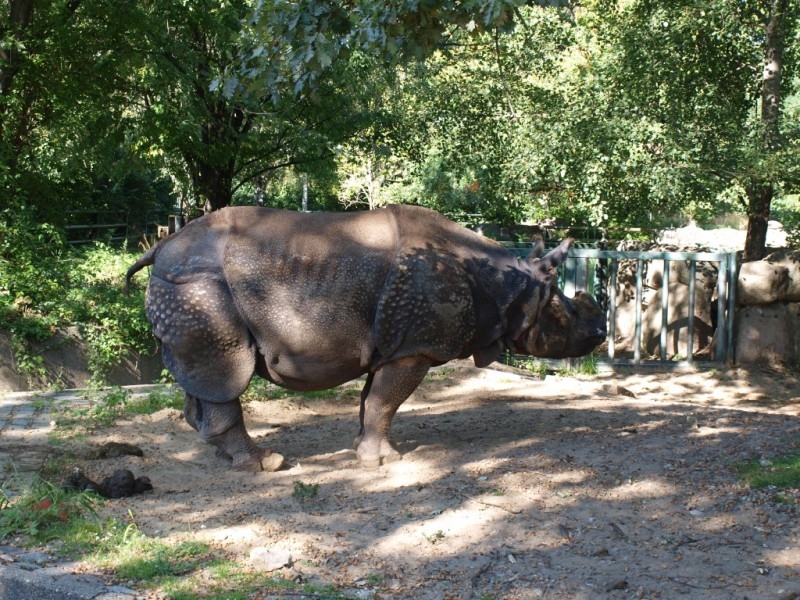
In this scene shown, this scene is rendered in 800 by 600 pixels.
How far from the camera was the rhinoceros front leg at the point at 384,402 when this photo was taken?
6969 millimetres

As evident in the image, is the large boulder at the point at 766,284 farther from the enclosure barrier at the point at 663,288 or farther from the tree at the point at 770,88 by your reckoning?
the tree at the point at 770,88

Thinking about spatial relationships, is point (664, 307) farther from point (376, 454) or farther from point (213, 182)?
point (213, 182)

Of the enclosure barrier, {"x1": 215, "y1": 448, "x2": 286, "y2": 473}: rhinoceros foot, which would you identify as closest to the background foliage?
the enclosure barrier

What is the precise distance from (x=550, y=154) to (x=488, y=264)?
7699mm

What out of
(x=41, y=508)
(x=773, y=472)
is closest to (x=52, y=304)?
(x=41, y=508)

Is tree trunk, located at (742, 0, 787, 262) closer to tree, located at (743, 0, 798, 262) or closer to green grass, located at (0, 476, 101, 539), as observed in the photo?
tree, located at (743, 0, 798, 262)

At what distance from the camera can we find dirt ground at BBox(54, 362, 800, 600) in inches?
191

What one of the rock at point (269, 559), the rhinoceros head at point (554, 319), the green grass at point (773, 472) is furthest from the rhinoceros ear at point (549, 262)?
the rock at point (269, 559)

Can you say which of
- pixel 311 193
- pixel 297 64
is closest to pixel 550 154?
pixel 297 64

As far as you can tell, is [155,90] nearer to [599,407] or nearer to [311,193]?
[599,407]

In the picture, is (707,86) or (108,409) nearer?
(108,409)

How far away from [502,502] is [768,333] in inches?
346

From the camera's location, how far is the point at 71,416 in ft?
28.0

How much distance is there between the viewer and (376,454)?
706 centimetres
